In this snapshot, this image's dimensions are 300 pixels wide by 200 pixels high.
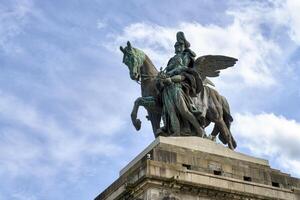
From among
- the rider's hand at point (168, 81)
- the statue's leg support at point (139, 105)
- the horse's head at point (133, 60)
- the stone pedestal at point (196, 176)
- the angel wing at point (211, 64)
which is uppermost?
the angel wing at point (211, 64)

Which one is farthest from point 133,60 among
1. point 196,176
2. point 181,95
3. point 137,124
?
point 196,176

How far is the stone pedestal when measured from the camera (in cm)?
2230

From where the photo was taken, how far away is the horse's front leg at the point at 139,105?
26812 millimetres

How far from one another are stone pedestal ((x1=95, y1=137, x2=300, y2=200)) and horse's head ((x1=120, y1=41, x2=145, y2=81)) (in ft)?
11.9

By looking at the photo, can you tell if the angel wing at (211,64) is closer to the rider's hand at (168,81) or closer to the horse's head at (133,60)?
the rider's hand at (168,81)

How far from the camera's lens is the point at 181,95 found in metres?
26.0

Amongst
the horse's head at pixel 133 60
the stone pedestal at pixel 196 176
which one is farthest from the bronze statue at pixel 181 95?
the stone pedestal at pixel 196 176

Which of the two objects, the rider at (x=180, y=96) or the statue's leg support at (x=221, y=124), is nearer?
the rider at (x=180, y=96)

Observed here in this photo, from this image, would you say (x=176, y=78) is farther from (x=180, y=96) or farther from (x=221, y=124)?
(x=221, y=124)

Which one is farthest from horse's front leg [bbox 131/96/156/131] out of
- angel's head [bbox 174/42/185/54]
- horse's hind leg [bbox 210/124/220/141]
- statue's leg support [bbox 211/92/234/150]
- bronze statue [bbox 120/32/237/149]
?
horse's hind leg [bbox 210/124/220/141]

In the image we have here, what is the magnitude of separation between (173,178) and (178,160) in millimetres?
1323

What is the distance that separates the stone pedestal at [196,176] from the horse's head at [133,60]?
362 centimetres

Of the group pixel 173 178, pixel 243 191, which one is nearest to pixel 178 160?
pixel 173 178

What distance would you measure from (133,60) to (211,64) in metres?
4.20
